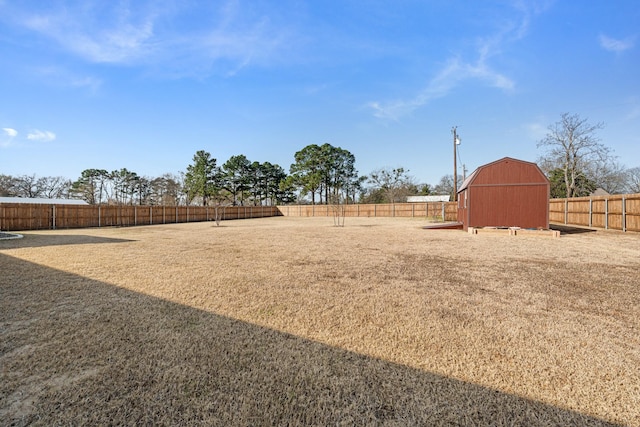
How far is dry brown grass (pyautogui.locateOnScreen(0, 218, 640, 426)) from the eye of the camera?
1602 millimetres

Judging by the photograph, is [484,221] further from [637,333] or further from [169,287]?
[169,287]

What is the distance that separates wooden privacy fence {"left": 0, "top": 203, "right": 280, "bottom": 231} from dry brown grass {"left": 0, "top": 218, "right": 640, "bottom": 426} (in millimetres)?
15286

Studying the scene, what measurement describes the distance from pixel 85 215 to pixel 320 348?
69.7ft

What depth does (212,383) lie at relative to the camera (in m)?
1.83

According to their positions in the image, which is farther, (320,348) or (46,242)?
(46,242)

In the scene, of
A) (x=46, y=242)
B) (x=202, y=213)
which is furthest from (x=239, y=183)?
(x=46, y=242)

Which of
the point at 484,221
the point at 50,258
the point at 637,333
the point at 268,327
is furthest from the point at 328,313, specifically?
the point at 484,221

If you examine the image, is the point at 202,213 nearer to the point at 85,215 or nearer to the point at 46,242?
the point at 85,215

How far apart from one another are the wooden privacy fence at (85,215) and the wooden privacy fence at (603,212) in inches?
1030

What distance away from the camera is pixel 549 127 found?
23.6 m

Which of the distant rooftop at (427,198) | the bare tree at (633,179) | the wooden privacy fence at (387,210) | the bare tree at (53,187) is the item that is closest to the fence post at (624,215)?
the wooden privacy fence at (387,210)

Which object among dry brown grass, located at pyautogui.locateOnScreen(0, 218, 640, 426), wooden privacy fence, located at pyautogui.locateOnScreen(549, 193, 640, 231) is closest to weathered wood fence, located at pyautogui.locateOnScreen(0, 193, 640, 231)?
wooden privacy fence, located at pyautogui.locateOnScreen(549, 193, 640, 231)

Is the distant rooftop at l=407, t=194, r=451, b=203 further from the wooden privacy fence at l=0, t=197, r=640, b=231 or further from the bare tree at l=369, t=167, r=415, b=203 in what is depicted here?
the wooden privacy fence at l=0, t=197, r=640, b=231

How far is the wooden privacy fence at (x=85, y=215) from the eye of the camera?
594 inches
